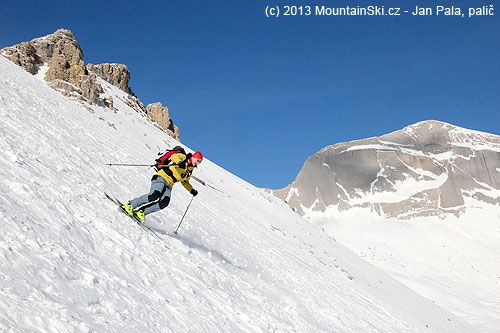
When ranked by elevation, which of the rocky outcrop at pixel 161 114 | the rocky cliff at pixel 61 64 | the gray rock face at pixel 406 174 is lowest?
the rocky cliff at pixel 61 64

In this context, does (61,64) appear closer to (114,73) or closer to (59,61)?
(59,61)

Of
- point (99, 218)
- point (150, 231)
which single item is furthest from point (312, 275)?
point (99, 218)

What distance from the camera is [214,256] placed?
34.2 feet

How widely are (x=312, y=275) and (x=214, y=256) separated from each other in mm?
7517

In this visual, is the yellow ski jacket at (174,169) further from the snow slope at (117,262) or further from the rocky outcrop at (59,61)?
the rocky outcrop at (59,61)

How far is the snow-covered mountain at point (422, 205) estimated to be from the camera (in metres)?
50.7

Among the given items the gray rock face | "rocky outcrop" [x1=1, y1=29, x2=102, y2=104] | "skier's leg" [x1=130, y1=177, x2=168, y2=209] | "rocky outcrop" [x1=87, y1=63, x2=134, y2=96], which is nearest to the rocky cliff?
"rocky outcrop" [x1=1, y1=29, x2=102, y2=104]

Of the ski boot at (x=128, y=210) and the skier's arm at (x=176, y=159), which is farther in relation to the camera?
the skier's arm at (x=176, y=159)

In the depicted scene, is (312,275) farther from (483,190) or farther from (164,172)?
(483,190)

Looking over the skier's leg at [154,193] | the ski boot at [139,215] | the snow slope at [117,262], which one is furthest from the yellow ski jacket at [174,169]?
the snow slope at [117,262]

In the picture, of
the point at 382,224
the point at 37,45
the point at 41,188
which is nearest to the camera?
the point at 41,188

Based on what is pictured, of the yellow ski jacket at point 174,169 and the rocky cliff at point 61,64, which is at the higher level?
the rocky cliff at point 61,64

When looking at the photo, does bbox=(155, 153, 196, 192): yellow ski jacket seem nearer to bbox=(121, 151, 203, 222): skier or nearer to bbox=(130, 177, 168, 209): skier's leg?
bbox=(121, 151, 203, 222): skier

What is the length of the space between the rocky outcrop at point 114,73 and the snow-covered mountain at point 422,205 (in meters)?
50.1
